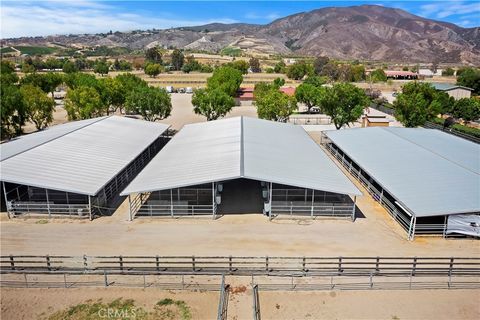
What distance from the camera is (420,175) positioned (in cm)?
2578

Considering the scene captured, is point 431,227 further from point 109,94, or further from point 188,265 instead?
point 109,94

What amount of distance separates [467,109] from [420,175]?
36004 mm

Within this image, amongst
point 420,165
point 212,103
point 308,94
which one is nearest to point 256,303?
point 420,165

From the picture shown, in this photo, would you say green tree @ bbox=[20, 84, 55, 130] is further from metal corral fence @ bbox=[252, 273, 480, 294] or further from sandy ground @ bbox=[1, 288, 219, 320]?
metal corral fence @ bbox=[252, 273, 480, 294]

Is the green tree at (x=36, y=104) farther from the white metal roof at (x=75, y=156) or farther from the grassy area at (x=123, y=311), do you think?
the grassy area at (x=123, y=311)

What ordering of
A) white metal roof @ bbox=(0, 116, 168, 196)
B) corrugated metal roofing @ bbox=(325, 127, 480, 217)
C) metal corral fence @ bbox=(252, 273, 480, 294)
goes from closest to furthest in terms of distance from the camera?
metal corral fence @ bbox=(252, 273, 480, 294) → corrugated metal roofing @ bbox=(325, 127, 480, 217) → white metal roof @ bbox=(0, 116, 168, 196)

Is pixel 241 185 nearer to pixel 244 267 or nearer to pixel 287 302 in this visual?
pixel 244 267

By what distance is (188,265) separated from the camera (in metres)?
18.7

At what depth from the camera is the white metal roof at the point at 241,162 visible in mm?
23391

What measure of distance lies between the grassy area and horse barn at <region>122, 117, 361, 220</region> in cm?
830

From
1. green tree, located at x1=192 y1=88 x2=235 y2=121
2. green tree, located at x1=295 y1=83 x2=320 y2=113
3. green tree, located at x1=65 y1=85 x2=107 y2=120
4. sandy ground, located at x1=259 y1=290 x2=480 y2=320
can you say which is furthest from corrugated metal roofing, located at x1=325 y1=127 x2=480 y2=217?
green tree, located at x1=65 y1=85 x2=107 y2=120

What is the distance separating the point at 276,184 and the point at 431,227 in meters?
9.98

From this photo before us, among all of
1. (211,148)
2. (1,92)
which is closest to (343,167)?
(211,148)

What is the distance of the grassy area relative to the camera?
1492cm
